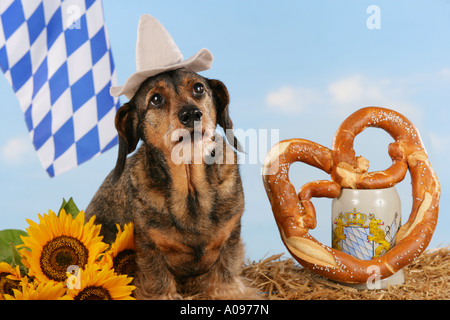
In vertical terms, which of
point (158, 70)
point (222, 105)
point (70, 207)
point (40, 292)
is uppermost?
point (158, 70)

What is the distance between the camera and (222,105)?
228 centimetres

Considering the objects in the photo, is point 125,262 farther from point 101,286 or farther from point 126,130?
point 126,130

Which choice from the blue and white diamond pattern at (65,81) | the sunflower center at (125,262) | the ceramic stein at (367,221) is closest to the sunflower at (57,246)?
the sunflower center at (125,262)

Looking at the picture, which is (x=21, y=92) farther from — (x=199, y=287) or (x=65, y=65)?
(x=199, y=287)

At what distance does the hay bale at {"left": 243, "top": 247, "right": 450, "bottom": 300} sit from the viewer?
2.35 meters

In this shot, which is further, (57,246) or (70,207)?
(70,207)

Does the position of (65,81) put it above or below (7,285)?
above

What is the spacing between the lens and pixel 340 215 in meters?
2.48

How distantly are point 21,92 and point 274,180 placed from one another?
5.09 ft

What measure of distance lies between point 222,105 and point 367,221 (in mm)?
902

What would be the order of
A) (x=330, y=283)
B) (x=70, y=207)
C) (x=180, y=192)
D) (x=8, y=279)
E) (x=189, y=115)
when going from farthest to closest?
(x=330, y=283)
(x=70, y=207)
(x=180, y=192)
(x=8, y=279)
(x=189, y=115)

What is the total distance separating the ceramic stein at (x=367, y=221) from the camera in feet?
7.91

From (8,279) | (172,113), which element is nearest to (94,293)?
(8,279)

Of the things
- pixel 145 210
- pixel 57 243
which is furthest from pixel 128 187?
pixel 57 243
